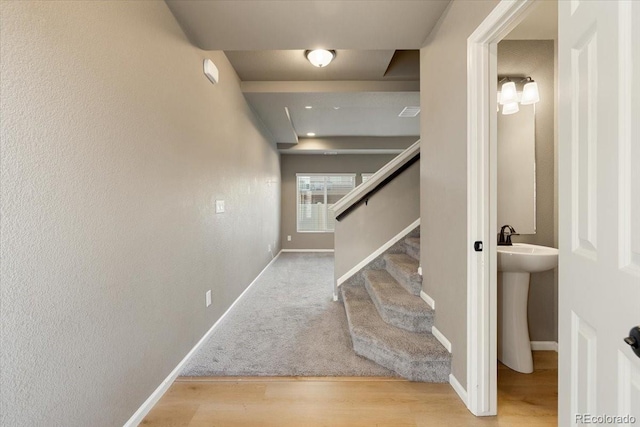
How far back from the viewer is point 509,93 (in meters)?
2.11

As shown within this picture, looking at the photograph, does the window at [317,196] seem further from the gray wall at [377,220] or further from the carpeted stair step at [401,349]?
the carpeted stair step at [401,349]

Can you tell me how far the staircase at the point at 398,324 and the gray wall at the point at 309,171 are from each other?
4.16 m

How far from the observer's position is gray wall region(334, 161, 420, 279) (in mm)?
3279

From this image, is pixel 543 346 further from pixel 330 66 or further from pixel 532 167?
pixel 330 66

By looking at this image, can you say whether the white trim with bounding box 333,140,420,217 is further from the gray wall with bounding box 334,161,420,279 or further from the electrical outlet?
the electrical outlet

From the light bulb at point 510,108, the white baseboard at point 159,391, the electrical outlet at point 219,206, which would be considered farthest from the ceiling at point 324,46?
the white baseboard at point 159,391

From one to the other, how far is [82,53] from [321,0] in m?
1.31

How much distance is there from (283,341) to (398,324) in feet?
3.02

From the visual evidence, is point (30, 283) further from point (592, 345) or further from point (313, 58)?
point (313, 58)

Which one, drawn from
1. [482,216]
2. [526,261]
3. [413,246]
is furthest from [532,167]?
[413,246]

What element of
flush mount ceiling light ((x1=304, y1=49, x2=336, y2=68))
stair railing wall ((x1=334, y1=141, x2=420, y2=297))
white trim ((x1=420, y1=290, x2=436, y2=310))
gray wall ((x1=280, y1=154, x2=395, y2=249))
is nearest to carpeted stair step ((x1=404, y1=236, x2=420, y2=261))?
stair railing wall ((x1=334, y1=141, x2=420, y2=297))

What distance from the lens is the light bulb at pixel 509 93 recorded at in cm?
211

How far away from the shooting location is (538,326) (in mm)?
2246

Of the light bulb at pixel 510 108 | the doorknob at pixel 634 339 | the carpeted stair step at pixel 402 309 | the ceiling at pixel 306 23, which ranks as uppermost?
the ceiling at pixel 306 23
